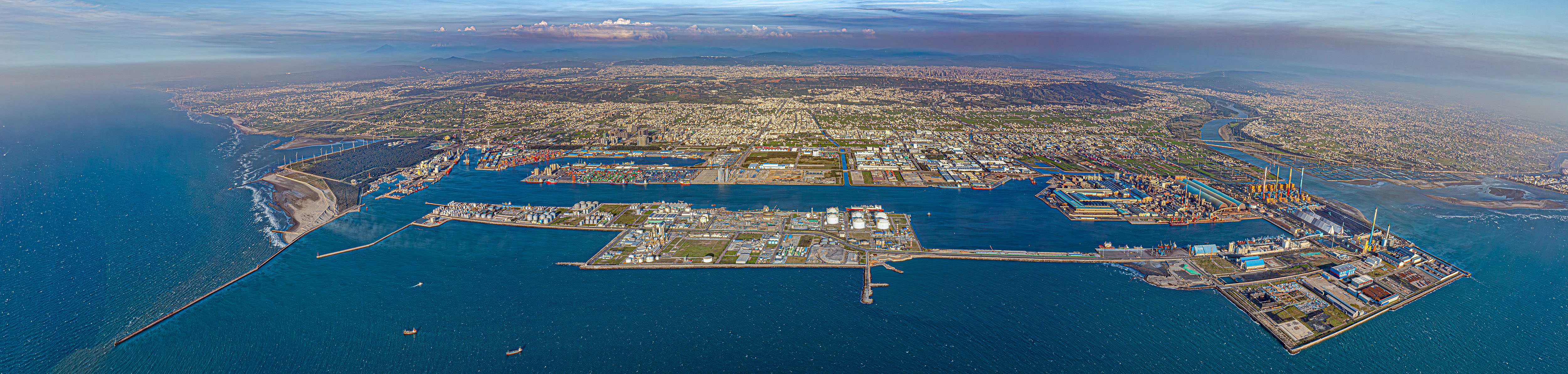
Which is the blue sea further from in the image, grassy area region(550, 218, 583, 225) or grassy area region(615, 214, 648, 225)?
grassy area region(615, 214, 648, 225)

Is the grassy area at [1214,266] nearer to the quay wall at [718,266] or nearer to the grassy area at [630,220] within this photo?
the quay wall at [718,266]

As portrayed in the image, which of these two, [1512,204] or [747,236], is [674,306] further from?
[1512,204]

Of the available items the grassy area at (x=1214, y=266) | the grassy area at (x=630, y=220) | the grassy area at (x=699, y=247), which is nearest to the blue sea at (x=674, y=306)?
the grassy area at (x=699, y=247)

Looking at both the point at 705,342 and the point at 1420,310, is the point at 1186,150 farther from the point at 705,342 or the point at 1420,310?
the point at 705,342

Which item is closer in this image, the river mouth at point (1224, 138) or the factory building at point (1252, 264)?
the factory building at point (1252, 264)

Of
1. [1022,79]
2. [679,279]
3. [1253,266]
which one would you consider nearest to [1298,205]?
[1253,266]

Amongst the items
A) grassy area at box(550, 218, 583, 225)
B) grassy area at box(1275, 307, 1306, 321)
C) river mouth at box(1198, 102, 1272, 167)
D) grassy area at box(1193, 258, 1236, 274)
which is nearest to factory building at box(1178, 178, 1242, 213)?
grassy area at box(1193, 258, 1236, 274)

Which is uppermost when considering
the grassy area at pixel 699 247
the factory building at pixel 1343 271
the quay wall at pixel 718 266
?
the grassy area at pixel 699 247

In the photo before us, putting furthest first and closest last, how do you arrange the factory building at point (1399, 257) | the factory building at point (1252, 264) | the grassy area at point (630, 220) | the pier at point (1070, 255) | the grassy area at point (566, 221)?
1. the grassy area at point (566, 221)
2. the grassy area at point (630, 220)
3. the factory building at point (1399, 257)
4. the factory building at point (1252, 264)
5. the pier at point (1070, 255)
